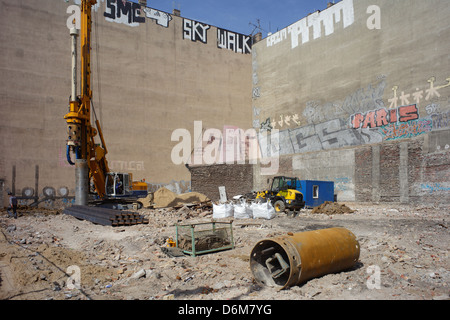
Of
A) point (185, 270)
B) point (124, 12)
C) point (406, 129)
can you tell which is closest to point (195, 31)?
point (124, 12)

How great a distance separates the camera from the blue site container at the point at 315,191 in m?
19.5

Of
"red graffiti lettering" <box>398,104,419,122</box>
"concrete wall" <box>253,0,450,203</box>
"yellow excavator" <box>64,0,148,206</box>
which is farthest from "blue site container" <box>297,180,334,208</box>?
"yellow excavator" <box>64,0,148,206</box>

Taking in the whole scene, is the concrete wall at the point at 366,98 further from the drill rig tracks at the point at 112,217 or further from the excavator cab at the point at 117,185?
the drill rig tracks at the point at 112,217

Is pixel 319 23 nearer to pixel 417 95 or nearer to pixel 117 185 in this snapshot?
pixel 417 95

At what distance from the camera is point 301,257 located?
5.47 meters

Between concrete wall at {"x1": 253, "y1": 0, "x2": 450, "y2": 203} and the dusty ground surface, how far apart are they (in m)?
9.39

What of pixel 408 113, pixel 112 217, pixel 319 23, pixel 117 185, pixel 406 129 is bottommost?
pixel 112 217

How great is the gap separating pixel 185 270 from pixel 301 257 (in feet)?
8.19

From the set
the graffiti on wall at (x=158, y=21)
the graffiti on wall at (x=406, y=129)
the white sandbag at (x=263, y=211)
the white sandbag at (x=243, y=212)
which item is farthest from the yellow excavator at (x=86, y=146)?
the graffiti on wall at (x=406, y=129)

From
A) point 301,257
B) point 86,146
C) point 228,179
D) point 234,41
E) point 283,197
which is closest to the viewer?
point 301,257

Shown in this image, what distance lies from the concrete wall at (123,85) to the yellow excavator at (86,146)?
28.6ft

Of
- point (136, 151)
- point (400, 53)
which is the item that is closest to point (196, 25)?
point (136, 151)

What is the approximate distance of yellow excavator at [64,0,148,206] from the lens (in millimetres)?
14984

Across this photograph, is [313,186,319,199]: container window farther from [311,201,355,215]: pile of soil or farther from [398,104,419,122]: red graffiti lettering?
[398,104,419,122]: red graffiti lettering
